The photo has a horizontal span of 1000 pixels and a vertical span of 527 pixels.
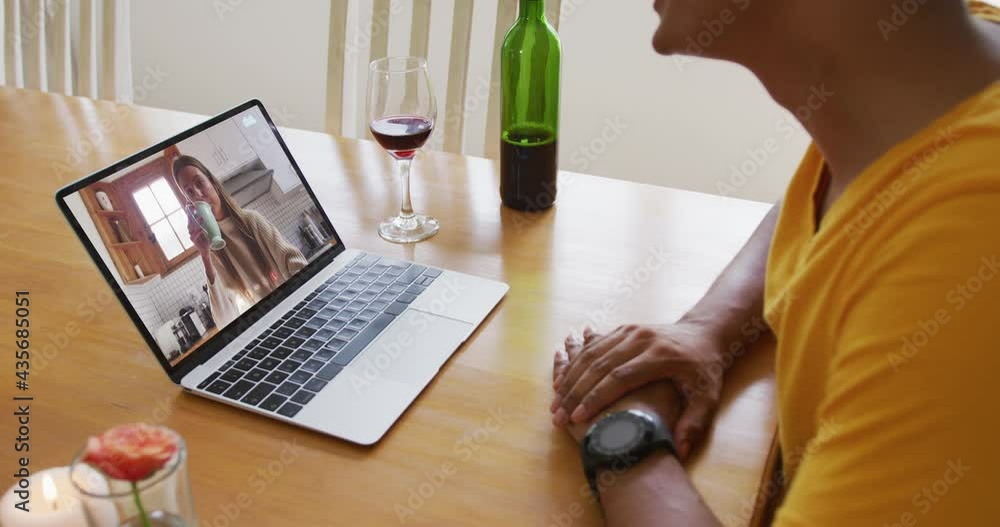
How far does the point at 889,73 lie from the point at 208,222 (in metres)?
0.64

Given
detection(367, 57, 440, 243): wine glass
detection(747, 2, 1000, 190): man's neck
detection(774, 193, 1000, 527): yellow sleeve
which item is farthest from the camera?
detection(367, 57, 440, 243): wine glass

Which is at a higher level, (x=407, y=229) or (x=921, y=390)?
(x=921, y=390)

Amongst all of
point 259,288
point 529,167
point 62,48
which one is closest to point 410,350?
point 259,288

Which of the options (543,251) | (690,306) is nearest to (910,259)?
(690,306)

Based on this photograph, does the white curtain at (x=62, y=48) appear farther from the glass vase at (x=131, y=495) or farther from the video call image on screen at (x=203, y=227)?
the glass vase at (x=131, y=495)

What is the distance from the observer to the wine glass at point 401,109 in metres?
1.08

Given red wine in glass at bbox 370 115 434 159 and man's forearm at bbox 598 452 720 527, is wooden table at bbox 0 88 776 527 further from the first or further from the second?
red wine in glass at bbox 370 115 434 159

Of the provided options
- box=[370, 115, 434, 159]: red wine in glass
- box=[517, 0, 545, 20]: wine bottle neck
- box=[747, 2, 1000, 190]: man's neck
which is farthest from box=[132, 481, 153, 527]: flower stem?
box=[517, 0, 545, 20]: wine bottle neck

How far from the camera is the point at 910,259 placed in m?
0.55

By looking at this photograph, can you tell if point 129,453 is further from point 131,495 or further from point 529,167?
point 529,167

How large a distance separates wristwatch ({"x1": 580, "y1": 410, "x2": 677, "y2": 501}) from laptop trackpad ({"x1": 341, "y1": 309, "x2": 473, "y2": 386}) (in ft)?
0.60

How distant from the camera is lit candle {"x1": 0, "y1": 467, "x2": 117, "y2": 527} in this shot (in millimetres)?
625

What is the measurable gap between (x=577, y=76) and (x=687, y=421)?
1.76 m

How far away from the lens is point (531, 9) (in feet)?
3.68
